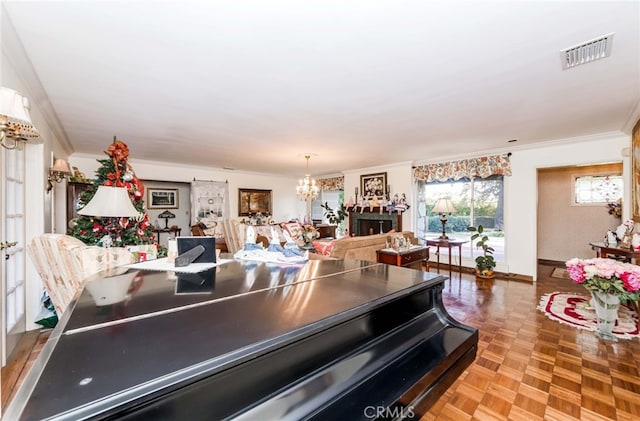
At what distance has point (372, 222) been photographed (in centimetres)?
675

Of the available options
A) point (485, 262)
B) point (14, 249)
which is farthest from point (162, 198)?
point (485, 262)

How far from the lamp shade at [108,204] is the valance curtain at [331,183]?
5.87 m

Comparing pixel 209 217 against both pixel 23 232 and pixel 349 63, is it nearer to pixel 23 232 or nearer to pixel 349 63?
pixel 23 232

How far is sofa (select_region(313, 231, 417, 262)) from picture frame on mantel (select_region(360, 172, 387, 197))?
2.32 meters

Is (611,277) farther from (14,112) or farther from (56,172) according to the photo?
(56,172)

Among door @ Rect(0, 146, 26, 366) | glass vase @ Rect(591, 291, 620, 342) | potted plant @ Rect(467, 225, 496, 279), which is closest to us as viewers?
door @ Rect(0, 146, 26, 366)

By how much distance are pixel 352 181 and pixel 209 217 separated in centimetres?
378

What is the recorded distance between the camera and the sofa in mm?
3680

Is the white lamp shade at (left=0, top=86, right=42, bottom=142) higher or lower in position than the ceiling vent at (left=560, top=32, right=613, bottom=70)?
lower

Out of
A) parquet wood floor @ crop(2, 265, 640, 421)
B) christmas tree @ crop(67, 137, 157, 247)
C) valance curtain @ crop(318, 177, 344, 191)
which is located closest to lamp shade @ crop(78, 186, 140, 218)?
christmas tree @ crop(67, 137, 157, 247)

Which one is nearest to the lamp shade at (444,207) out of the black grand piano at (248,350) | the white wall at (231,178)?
the black grand piano at (248,350)

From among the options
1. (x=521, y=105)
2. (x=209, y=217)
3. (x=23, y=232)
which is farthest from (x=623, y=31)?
(x=209, y=217)

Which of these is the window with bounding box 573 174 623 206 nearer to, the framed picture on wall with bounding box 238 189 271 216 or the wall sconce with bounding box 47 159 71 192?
the framed picture on wall with bounding box 238 189 271 216

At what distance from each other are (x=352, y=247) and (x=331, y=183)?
14.4ft
